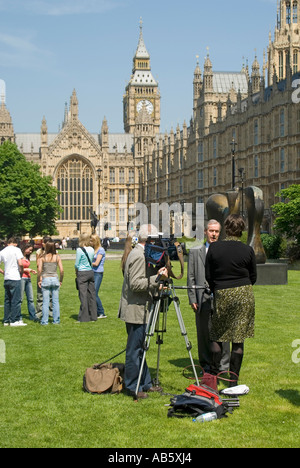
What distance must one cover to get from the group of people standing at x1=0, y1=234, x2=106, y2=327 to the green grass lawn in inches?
28.2

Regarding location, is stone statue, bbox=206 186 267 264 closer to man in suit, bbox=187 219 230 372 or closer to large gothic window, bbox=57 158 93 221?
man in suit, bbox=187 219 230 372

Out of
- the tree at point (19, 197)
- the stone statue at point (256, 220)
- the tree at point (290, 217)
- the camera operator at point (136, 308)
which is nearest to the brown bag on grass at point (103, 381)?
the camera operator at point (136, 308)

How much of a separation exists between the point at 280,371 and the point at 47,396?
346cm

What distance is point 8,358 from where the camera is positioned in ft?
35.2

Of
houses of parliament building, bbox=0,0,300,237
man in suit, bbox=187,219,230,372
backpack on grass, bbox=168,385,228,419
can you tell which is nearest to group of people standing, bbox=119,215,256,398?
man in suit, bbox=187,219,230,372

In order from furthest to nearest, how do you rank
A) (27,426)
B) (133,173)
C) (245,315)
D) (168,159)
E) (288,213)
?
(133,173), (168,159), (288,213), (245,315), (27,426)

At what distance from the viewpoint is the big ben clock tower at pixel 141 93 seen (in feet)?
382

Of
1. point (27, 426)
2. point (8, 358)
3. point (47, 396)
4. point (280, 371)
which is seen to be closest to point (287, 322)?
point (280, 371)

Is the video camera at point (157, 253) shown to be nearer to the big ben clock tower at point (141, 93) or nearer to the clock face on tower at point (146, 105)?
the big ben clock tower at point (141, 93)

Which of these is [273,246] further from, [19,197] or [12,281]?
[19,197]

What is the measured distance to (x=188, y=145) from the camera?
83000 millimetres

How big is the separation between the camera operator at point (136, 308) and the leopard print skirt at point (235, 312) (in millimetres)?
851
